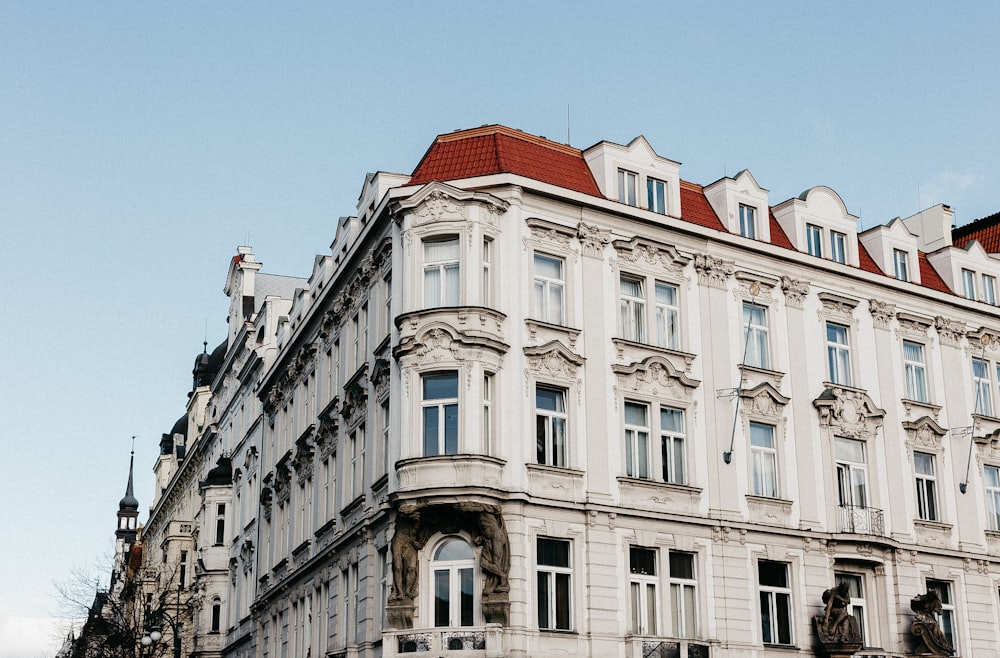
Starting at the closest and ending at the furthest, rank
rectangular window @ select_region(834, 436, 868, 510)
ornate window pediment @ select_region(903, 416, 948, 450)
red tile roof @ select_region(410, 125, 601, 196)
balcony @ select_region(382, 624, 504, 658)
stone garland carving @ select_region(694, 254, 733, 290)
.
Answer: balcony @ select_region(382, 624, 504, 658)
red tile roof @ select_region(410, 125, 601, 196)
stone garland carving @ select_region(694, 254, 733, 290)
rectangular window @ select_region(834, 436, 868, 510)
ornate window pediment @ select_region(903, 416, 948, 450)

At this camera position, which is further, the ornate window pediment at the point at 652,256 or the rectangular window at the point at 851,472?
the rectangular window at the point at 851,472

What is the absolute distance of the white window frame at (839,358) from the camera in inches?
1660

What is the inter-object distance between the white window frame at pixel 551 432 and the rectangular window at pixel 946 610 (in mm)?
13805

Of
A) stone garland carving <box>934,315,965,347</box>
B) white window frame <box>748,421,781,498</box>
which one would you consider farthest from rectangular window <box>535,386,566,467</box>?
stone garland carving <box>934,315,965,347</box>

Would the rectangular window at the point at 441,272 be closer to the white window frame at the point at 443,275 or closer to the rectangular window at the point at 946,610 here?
the white window frame at the point at 443,275

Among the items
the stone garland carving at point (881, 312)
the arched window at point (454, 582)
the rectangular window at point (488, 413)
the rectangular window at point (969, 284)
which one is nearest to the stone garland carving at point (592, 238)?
the rectangular window at point (488, 413)

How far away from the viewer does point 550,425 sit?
3575 cm

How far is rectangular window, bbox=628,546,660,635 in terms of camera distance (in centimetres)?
3525

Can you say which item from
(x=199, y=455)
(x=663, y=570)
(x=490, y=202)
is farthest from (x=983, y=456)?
(x=199, y=455)

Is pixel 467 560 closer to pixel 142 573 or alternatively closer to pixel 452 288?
pixel 452 288

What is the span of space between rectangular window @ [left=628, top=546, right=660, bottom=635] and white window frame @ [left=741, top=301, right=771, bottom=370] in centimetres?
749

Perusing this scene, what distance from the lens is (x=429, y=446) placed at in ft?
113

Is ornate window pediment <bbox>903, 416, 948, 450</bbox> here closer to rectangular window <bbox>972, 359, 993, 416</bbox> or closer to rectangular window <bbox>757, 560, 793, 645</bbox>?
rectangular window <bbox>972, 359, 993, 416</bbox>

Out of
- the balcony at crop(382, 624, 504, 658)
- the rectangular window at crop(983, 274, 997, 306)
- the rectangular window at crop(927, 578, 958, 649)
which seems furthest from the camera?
the rectangular window at crop(983, 274, 997, 306)
